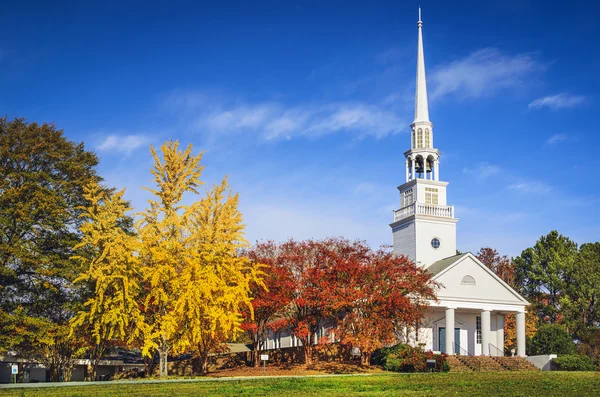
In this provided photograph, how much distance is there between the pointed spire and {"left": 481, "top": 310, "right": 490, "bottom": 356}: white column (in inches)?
643

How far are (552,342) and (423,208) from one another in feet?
42.6

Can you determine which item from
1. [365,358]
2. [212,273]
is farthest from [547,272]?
[212,273]

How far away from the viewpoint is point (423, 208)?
2020 inches

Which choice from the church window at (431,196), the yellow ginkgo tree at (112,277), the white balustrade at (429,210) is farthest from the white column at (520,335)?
the yellow ginkgo tree at (112,277)

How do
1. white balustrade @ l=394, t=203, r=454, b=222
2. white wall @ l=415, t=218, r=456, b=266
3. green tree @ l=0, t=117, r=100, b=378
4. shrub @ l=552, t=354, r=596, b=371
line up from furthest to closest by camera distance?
white balustrade @ l=394, t=203, r=454, b=222 < white wall @ l=415, t=218, r=456, b=266 < shrub @ l=552, t=354, r=596, b=371 < green tree @ l=0, t=117, r=100, b=378

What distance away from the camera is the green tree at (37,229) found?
1415 inches

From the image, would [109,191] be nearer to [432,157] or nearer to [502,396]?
[432,157]

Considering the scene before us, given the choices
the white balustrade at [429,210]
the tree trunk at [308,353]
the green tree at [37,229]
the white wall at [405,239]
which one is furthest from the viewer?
the white balustrade at [429,210]

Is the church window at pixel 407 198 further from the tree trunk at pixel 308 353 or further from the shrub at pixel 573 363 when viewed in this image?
the tree trunk at pixel 308 353

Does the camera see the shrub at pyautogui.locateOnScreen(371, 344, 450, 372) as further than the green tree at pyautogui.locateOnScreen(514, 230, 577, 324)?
No

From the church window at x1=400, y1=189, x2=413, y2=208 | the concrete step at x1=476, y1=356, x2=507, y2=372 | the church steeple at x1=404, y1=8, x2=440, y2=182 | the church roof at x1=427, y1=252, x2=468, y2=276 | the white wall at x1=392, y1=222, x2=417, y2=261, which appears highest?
the church steeple at x1=404, y1=8, x2=440, y2=182

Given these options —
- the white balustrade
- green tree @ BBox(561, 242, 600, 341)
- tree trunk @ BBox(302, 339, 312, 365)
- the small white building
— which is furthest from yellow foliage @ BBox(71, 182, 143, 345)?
green tree @ BBox(561, 242, 600, 341)

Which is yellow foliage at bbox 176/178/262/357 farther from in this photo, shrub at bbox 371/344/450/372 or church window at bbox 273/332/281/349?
church window at bbox 273/332/281/349

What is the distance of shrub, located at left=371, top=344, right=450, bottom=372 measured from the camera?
3666 centimetres
